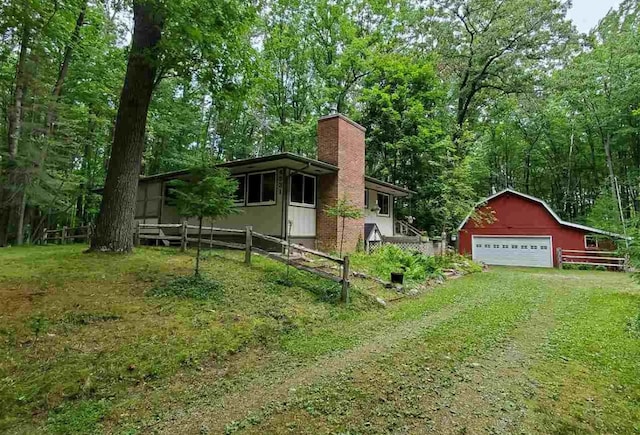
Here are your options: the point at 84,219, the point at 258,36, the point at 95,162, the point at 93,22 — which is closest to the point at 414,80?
the point at 258,36

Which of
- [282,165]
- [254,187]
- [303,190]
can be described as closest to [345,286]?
[282,165]

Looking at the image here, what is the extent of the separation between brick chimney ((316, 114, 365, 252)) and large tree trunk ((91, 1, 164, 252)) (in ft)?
21.0

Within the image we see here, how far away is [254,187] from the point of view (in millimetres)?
12508

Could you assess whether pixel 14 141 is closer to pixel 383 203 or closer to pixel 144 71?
pixel 144 71

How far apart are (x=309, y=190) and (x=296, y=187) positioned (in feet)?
2.33

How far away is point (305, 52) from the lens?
2378 centimetres

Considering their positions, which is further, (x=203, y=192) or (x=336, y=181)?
(x=336, y=181)

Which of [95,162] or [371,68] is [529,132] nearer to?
[371,68]

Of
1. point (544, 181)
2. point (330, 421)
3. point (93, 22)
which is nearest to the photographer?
point (330, 421)

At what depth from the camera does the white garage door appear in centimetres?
1925

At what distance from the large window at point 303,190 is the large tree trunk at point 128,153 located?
5.15m

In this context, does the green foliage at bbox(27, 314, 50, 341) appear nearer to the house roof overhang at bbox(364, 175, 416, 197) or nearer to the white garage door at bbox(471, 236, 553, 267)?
the house roof overhang at bbox(364, 175, 416, 197)

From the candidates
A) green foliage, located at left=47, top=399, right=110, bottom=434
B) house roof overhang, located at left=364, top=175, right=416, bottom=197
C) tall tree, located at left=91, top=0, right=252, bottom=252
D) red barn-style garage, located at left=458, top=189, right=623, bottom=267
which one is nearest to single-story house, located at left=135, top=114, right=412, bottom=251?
house roof overhang, located at left=364, top=175, right=416, bottom=197

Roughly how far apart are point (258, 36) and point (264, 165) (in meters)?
16.2
